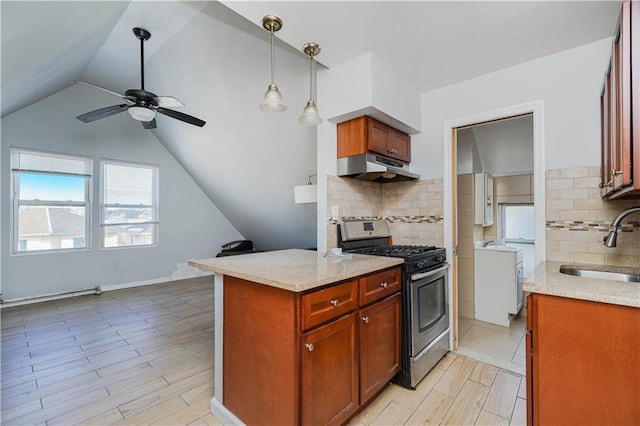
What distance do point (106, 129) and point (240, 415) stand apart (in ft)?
16.8

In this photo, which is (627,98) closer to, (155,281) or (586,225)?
(586,225)

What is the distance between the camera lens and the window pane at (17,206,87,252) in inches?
161

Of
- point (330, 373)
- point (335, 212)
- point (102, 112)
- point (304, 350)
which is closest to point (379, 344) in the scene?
point (330, 373)

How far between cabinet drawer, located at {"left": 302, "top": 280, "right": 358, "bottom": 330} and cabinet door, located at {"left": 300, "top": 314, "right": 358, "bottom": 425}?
0.05 meters

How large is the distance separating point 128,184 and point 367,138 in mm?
4706

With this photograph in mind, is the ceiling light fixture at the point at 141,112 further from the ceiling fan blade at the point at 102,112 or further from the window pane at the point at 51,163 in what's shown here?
the window pane at the point at 51,163

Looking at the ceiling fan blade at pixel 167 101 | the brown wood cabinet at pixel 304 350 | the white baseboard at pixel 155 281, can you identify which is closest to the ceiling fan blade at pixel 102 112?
the ceiling fan blade at pixel 167 101

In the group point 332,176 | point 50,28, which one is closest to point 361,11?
point 332,176

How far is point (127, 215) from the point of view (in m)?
5.07

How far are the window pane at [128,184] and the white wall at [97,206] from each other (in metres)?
0.17

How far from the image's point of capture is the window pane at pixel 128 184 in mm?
4875

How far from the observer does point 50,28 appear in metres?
2.12

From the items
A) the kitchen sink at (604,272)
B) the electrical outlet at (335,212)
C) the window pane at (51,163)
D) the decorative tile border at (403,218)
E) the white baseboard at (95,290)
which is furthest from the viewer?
the window pane at (51,163)

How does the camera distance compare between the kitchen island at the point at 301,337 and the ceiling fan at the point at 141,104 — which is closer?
the kitchen island at the point at 301,337
